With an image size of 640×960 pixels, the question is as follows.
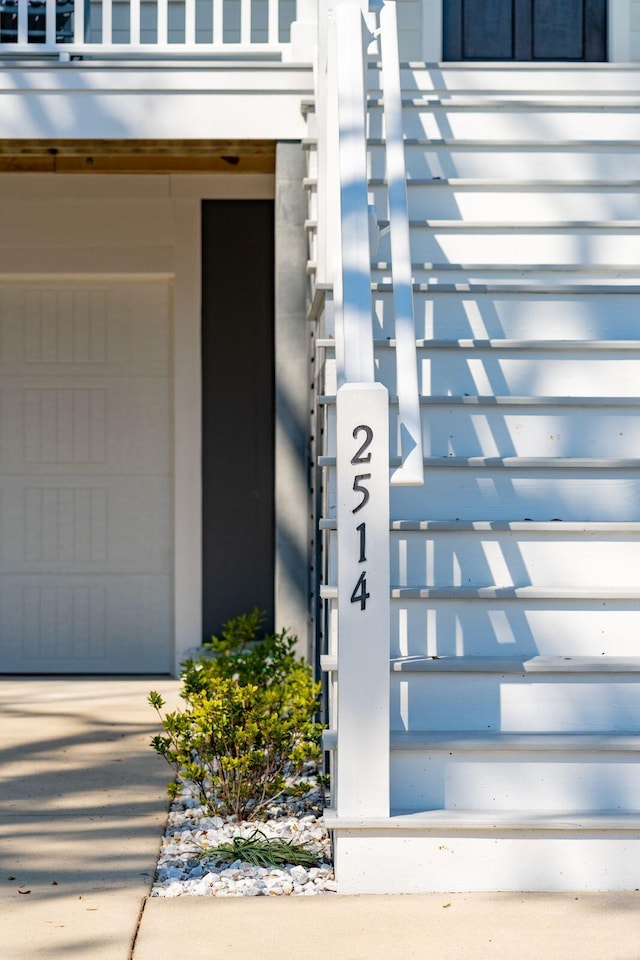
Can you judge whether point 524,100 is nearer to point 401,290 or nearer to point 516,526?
point 401,290

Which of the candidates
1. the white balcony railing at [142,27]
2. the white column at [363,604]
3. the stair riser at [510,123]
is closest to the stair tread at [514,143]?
the stair riser at [510,123]

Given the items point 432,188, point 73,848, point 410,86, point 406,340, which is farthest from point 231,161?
point 73,848

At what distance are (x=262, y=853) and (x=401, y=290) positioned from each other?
1.47 meters

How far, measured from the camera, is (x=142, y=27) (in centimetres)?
592

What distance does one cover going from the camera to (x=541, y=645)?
313 centimetres

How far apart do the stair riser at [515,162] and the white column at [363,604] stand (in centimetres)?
202

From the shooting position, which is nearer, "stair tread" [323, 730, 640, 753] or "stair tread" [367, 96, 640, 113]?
"stair tread" [323, 730, 640, 753]

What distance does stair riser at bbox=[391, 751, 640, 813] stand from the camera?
2.86 m

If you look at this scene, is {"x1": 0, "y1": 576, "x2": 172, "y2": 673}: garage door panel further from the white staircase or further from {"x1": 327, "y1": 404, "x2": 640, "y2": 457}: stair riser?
{"x1": 327, "y1": 404, "x2": 640, "y2": 457}: stair riser

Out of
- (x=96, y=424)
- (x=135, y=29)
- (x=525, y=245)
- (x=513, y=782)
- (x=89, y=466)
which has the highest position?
(x=135, y=29)

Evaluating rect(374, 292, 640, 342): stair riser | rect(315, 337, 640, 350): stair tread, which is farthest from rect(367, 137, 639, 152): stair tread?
rect(315, 337, 640, 350): stair tread

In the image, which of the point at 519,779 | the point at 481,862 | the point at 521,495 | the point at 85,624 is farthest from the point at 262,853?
the point at 85,624

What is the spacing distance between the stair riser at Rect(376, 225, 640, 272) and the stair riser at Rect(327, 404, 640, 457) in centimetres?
84

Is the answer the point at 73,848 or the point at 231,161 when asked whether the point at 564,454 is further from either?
the point at 231,161
